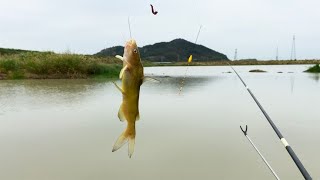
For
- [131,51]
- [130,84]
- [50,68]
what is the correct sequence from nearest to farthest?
[131,51] → [130,84] → [50,68]

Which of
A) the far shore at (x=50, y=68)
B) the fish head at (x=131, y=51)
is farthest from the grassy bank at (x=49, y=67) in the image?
the fish head at (x=131, y=51)

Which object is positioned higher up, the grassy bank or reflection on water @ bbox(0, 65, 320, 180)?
the grassy bank

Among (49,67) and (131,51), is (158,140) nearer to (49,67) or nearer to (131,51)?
(131,51)

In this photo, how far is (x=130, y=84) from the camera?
197cm

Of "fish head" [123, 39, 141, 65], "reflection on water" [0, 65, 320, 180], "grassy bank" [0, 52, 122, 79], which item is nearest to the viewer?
"fish head" [123, 39, 141, 65]

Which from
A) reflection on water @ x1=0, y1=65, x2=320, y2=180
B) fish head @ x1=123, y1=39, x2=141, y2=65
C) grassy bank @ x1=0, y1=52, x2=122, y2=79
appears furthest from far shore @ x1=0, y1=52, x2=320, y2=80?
Result: fish head @ x1=123, y1=39, x2=141, y2=65

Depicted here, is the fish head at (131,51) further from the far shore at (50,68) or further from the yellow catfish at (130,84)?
the far shore at (50,68)

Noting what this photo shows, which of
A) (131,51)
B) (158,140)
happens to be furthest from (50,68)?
(131,51)

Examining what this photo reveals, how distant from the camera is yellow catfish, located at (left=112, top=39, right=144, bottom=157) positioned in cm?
182

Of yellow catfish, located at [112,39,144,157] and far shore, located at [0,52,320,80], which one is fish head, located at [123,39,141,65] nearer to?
yellow catfish, located at [112,39,144,157]

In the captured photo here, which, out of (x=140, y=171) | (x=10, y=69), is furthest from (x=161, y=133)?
(x=10, y=69)

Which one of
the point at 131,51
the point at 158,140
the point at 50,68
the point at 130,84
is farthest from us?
the point at 50,68

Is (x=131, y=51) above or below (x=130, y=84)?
above

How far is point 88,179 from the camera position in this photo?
4.52 metres
